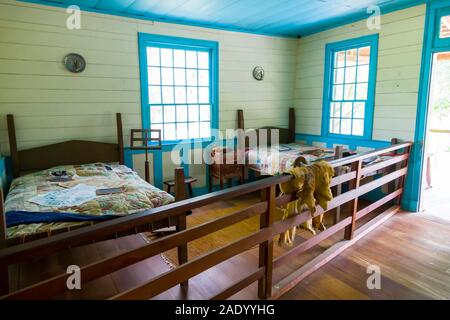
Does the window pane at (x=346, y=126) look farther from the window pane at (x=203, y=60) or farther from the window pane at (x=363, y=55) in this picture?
the window pane at (x=203, y=60)

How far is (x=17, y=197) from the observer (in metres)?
2.48

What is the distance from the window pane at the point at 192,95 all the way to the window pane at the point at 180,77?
153 millimetres

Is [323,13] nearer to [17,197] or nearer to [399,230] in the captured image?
[399,230]

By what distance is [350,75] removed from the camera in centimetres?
459

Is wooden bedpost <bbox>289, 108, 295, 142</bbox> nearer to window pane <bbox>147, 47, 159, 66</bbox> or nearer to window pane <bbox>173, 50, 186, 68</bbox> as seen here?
window pane <bbox>173, 50, 186, 68</bbox>

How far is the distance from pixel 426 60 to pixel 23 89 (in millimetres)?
4892

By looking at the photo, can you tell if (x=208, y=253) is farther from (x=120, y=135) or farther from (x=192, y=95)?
(x=192, y=95)

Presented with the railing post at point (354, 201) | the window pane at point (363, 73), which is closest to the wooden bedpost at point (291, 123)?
A: the window pane at point (363, 73)

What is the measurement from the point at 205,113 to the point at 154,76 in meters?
0.99

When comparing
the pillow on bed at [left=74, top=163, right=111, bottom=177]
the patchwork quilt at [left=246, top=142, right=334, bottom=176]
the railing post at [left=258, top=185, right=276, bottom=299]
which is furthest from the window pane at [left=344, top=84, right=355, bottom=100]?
the pillow on bed at [left=74, top=163, right=111, bottom=177]

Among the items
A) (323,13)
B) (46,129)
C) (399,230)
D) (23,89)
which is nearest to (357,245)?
(399,230)

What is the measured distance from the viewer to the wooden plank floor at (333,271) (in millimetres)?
2244

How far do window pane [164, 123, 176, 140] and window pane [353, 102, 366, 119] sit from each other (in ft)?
9.34

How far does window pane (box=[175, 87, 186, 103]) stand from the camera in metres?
4.48
